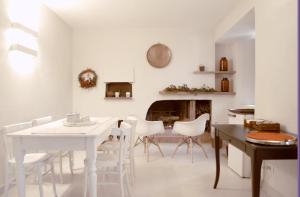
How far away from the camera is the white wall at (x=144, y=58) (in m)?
5.90

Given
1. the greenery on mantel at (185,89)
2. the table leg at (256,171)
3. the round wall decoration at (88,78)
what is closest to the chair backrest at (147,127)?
the greenery on mantel at (185,89)

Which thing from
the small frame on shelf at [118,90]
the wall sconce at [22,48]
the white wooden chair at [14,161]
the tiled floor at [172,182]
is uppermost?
the wall sconce at [22,48]

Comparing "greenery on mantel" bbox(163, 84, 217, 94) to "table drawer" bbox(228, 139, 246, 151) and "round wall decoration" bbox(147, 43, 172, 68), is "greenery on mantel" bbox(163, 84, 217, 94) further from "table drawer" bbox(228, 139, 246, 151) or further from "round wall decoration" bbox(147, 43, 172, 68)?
"table drawer" bbox(228, 139, 246, 151)

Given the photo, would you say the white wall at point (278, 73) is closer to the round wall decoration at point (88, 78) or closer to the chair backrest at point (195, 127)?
the chair backrest at point (195, 127)

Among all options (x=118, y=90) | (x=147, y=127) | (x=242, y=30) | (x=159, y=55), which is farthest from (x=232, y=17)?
(x=118, y=90)

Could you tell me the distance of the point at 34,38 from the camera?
3.91 metres

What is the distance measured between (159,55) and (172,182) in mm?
3181

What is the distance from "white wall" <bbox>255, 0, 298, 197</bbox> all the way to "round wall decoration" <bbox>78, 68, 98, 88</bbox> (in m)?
3.64

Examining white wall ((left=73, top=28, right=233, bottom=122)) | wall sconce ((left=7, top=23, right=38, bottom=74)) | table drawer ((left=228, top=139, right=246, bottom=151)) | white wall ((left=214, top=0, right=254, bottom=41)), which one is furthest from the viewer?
white wall ((left=73, top=28, right=233, bottom=122))

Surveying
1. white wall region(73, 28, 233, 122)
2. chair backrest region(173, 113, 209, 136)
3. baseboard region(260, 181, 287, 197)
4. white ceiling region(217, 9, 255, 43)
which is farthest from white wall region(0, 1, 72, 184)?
white ceiling region(217, 9, 255, 43)

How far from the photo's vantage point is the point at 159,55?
5.86m

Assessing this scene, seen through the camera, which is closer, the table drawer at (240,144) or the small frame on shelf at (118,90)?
the table drawer at (240,144)

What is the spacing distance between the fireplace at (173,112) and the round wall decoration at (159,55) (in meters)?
0.96

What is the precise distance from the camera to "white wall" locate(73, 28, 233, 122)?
5.90 meters
